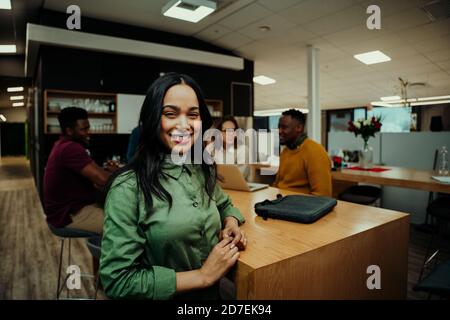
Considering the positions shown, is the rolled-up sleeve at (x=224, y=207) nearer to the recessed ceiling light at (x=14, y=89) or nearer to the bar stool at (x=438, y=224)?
the bar stool at (x=438, y=224)

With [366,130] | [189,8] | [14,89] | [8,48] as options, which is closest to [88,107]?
[189,8]

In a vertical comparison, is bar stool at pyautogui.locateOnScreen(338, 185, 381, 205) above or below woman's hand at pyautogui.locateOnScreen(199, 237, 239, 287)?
below

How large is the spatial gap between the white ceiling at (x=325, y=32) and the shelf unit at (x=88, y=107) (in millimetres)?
1323

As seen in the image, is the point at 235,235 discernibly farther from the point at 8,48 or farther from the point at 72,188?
the point at 8,48

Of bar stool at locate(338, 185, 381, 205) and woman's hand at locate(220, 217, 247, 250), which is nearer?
woman's hand at locate(220, 217, 247, 250)

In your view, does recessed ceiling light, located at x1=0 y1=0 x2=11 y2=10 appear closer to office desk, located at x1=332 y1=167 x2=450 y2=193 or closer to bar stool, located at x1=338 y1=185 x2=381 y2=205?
office desk, located at x1=332 y1=167 x2=450 y2=193

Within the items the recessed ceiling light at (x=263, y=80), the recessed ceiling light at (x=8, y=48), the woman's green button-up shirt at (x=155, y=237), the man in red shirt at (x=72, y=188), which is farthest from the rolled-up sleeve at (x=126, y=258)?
the recessed ceiling light at (x=263, y=80)

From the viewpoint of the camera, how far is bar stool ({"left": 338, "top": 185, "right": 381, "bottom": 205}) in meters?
3.45

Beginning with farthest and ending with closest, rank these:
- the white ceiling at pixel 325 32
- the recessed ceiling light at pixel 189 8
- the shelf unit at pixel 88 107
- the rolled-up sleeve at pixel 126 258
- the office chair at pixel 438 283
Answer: the shelf unit at pixel 88 107 → the white ceiling at pixel 325 32 → the recessed ceiling light at pixel 189 8 → the office chair at pixel 438 283 → the rolled-up sleeve at pixel 126 258

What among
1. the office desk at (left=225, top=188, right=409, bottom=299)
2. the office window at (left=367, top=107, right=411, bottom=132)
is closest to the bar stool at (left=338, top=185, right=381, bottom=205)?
the office window at (left=367, top=107, right=411, bottom=132)

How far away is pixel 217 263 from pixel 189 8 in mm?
4181

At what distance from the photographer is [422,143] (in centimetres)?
432

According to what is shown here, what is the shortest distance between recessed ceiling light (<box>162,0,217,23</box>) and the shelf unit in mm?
1900

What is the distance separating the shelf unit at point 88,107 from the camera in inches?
200
